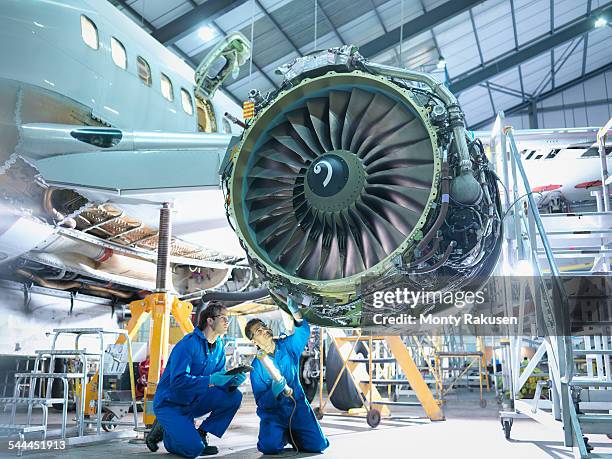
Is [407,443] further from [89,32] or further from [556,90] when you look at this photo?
[556,90]

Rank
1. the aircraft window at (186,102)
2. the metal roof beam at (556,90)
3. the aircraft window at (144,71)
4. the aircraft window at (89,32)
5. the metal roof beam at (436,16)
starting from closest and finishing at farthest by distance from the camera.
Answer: the aircraft window at (89,32) < the aircraft window at (144,71) < the aircraft window at (186,102) < the metal roof beam at (436,16) < the metal roof beam at (556,90)

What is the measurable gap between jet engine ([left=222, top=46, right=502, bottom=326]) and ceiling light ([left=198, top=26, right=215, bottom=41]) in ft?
46.9

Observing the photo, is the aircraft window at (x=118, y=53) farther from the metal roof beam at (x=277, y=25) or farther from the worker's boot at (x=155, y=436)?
the metal roof beam at (x=277, y=25)

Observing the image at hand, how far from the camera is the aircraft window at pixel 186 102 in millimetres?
8164

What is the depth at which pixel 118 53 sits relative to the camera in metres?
6.50

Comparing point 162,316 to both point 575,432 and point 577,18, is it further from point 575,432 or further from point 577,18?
point 577,18

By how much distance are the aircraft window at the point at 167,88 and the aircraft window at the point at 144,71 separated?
0.34 metres

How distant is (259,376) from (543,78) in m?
28.6

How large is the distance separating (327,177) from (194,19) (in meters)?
13.7

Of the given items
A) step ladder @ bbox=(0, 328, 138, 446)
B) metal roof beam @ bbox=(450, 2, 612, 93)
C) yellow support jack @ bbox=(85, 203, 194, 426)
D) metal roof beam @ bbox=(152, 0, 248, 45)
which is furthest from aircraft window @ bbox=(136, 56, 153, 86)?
metal roof beam @ bbox=(450, 2, 612, 93)

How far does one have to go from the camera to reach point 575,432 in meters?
3.16

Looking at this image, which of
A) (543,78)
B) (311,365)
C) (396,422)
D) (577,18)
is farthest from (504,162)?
(543,78)

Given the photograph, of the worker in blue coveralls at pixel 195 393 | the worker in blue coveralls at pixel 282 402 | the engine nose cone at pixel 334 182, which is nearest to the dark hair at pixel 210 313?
the worker in blue coveralls at pixel 195 393

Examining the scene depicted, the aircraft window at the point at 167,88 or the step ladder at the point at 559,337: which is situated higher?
the aircraft window at the point at 167,88
